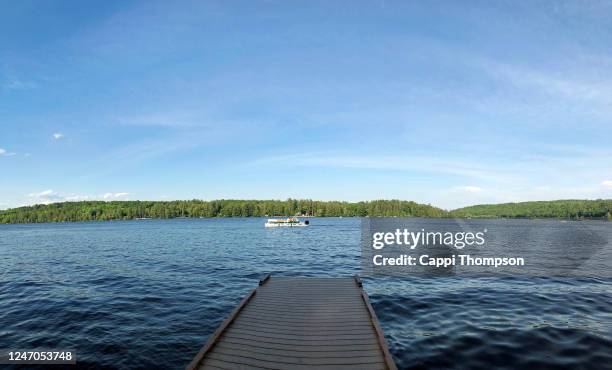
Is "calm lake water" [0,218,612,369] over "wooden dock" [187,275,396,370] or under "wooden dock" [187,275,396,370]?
under

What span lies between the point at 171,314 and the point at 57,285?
43.3 ft

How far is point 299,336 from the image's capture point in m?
10.9

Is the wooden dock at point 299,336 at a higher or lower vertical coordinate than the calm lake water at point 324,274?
higher

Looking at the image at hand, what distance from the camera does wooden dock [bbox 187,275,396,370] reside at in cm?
908

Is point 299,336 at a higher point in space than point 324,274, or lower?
higher

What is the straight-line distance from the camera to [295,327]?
462 inches

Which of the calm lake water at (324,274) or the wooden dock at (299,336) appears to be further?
the calm lake water at (324,274)

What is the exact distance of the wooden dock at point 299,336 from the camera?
29.8ft

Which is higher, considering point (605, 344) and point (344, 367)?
point (344, 367)

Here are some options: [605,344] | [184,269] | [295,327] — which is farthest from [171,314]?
[605,344]

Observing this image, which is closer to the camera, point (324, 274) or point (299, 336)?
point (299, 336)

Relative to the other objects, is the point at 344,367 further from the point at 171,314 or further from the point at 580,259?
the point at 580,259

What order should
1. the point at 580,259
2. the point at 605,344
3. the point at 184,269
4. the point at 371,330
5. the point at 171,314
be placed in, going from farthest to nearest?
1. the point at 580,259
2. the point at 184,269
3. the point at 171,314
4. the point at 605,344
5. the point at 371,330

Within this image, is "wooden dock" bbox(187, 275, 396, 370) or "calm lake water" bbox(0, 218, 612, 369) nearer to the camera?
"wooden dock" bbox(187, 275, 396, 370)
